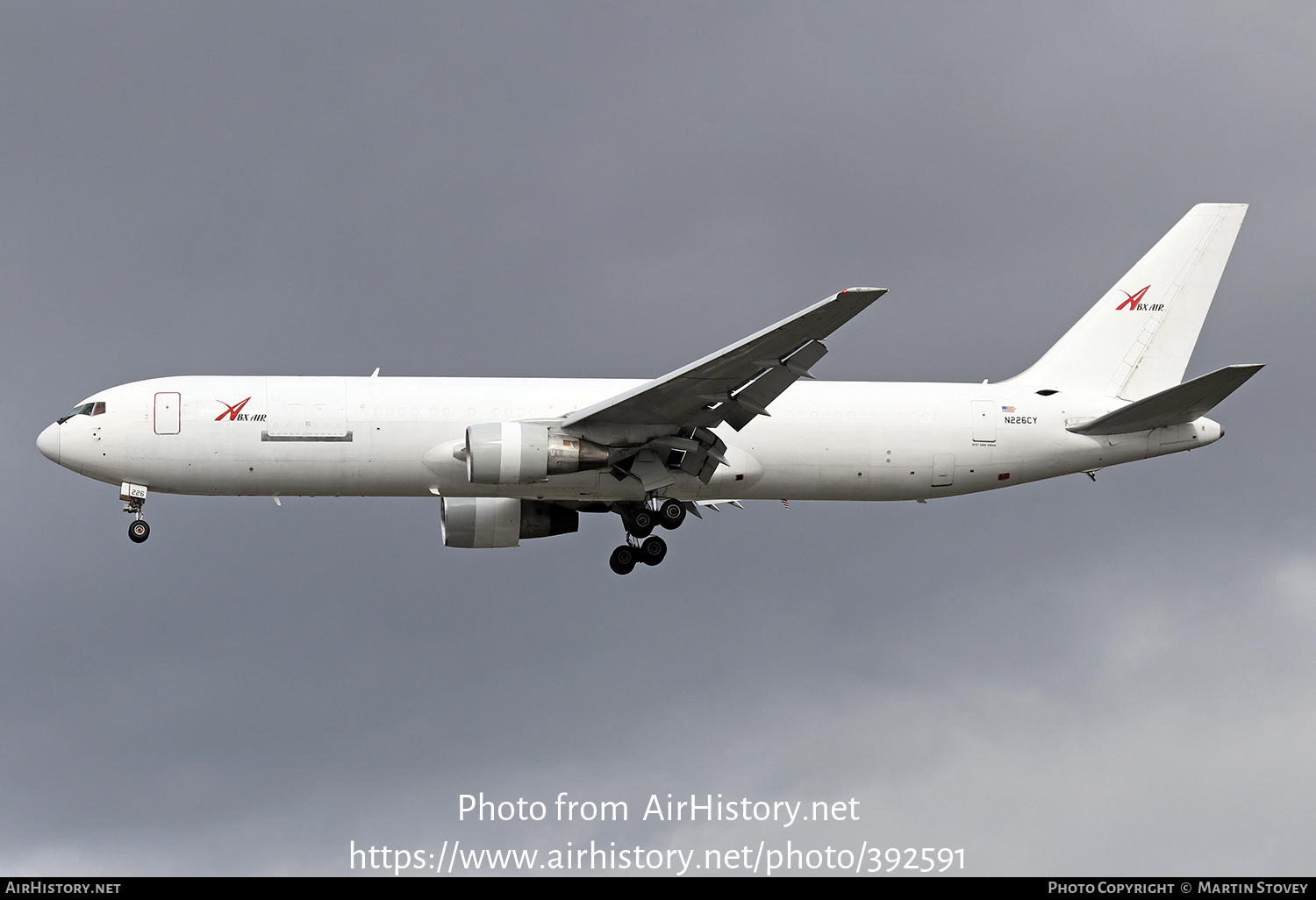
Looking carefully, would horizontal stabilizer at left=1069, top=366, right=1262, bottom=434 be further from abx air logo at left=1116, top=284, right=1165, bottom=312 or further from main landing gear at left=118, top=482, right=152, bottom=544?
main landing gear at left=118, top=482, right=152, bottom=544

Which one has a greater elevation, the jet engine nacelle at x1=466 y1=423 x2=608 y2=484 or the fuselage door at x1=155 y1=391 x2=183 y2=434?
the fuselage door at x1=155 y1=391 x2=183 y2=434

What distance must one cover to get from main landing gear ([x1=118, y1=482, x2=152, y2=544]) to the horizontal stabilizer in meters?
25.1

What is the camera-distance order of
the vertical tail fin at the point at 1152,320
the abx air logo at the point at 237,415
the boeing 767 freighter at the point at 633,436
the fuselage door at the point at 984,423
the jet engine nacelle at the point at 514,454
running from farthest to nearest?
the vertical tail fin at the point at 1152,320 → the fuselage door at the point at 984,423 → the abx air logo at the point at 237,415 → the boeing 767 freighter at the point at 633,436 → the jet engine nacelle at the point at 514,454

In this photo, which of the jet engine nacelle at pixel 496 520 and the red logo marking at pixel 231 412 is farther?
the jet engine nacelle at pixel 496 520

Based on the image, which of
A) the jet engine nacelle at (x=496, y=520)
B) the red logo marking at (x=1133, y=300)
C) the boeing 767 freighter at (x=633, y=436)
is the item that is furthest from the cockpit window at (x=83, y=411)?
the red logo marking at (x=1133, y=300)

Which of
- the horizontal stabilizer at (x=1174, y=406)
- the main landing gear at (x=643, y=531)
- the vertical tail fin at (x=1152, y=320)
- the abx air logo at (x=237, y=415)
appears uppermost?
the vertical tail fin at (x=1152, y=320)

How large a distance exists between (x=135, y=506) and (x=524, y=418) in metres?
10.4

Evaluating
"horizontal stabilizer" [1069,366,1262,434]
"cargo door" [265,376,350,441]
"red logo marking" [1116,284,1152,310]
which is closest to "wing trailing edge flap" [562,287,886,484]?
"cargo door" [265,376,350,441]

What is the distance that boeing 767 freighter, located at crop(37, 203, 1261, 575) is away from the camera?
1597 inches

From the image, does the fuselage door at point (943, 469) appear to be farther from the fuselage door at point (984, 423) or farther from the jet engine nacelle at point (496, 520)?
the jet engine nacelle at point (496, 520)

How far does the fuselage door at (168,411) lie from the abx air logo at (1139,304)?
26.7m

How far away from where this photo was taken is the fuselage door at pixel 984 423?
44.0m

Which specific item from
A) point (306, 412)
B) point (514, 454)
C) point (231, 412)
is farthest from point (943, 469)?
point (231, 412)

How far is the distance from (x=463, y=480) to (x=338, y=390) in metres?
4.04
